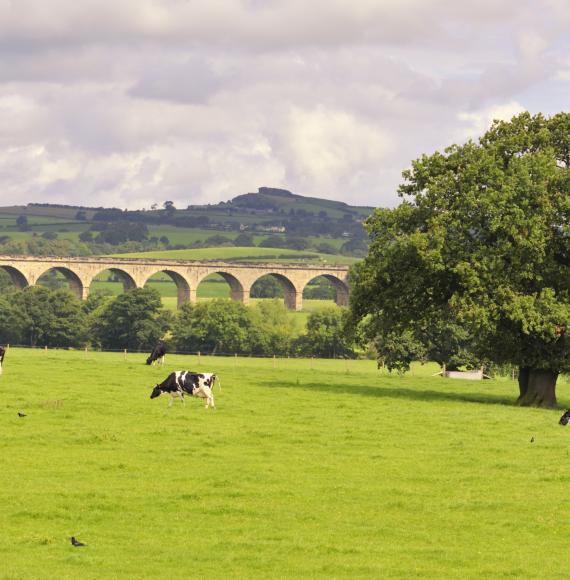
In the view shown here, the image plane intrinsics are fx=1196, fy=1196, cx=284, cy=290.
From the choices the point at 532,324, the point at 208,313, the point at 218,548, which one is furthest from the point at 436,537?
the point at 208,313

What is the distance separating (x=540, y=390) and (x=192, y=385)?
1627 centimetres

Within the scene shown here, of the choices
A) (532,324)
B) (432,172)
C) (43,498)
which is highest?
(432,172)

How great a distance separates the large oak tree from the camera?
153 ft

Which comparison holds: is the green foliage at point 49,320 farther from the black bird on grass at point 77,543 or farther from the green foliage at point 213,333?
the black bird on grass at point 77,543

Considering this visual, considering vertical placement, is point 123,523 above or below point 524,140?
below

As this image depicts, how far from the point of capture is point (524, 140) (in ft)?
165

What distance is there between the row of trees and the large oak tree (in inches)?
3224

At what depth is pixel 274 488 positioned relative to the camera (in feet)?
87.4

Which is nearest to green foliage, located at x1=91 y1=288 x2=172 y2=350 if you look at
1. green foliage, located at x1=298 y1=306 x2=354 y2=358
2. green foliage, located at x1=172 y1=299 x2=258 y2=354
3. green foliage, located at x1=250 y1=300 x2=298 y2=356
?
green foliage, located at x1=172 y1=299 x2=258 y2=354

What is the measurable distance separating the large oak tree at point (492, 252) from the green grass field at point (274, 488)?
4047mm

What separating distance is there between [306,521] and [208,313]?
119 metres

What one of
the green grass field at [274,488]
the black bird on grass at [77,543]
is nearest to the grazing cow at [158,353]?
the green grass field at [274,488]

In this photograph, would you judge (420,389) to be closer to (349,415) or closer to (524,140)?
(524,140)

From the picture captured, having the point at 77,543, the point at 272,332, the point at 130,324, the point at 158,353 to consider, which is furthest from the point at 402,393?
the point at 272,332
